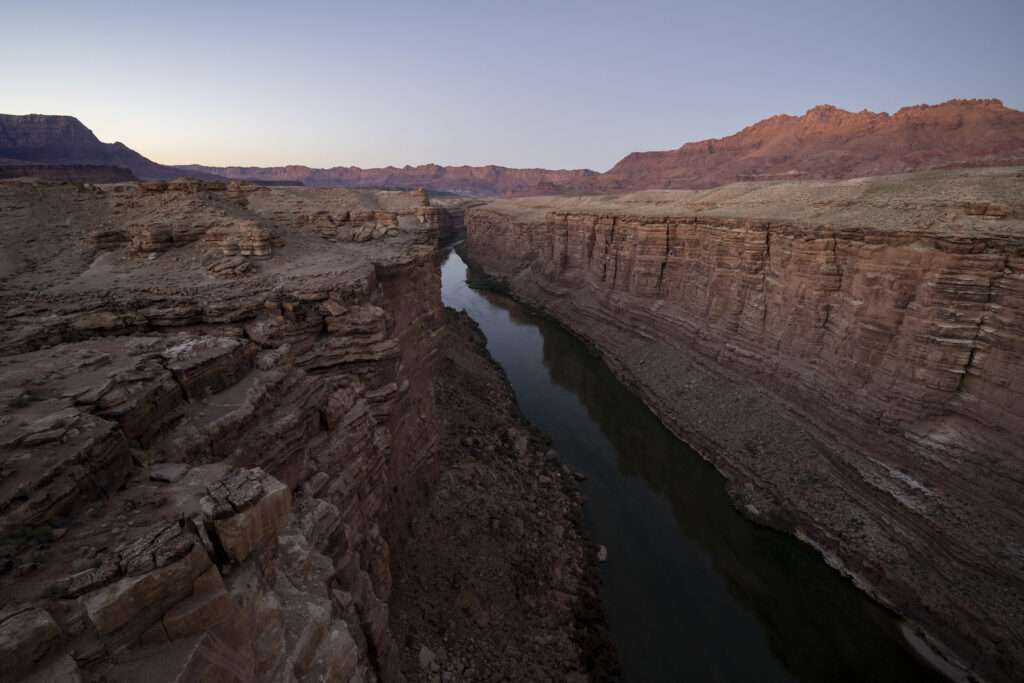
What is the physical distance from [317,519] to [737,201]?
34.8 metres

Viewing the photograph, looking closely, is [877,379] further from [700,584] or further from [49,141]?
[49,141]

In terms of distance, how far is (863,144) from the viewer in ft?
269

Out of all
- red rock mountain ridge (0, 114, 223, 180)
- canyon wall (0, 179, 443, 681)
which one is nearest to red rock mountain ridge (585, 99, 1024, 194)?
canyon wall (0, 179, 443, 681)

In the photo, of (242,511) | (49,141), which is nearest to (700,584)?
(242,511)

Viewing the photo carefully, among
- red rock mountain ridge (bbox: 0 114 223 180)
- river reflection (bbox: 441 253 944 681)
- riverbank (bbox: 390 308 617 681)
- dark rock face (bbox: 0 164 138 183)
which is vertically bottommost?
river reflection (bbox: 441 253 944 681)

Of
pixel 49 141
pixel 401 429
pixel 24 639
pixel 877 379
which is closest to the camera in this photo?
pixel 24 639

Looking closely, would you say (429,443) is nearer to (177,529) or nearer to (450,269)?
(177,529)

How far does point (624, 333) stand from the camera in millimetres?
32344

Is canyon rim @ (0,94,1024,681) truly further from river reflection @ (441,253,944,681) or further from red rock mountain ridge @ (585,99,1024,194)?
Result: red rock mountain ridge @ (585,99,1024,194)

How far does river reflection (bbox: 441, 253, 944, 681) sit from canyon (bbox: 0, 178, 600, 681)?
2089mm

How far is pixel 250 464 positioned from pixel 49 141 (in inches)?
4718

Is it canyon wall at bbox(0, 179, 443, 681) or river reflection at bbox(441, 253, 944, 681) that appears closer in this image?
canyon wall at bbox(0, 179, 443, 681)

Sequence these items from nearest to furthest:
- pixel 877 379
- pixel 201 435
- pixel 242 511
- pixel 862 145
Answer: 1. pixel 242 511
2. pixel 201 435
3. pixel 877 379
4. pixel 862 145

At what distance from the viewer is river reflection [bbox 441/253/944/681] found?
1298 cm
